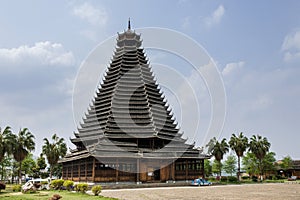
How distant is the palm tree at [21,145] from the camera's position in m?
54.6

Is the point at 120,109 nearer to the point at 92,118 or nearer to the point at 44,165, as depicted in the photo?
the point at 92,118

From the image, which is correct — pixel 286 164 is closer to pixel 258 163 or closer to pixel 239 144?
pixel 258 163

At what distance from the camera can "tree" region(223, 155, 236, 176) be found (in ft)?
310

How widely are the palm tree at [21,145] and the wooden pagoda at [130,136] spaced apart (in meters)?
7.54

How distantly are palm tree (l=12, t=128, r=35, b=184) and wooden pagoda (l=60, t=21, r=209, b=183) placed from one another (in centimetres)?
754

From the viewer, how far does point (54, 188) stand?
3712 centimetres

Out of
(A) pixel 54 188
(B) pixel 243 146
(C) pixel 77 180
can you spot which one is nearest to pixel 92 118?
(C) pixel 77 180

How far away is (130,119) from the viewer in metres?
50.9

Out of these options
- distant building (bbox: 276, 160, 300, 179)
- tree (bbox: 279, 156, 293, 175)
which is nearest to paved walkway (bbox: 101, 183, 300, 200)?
tree (bbox: 279, 156, 293, 175)

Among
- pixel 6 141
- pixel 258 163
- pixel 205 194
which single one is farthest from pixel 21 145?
A: pixel 258 163

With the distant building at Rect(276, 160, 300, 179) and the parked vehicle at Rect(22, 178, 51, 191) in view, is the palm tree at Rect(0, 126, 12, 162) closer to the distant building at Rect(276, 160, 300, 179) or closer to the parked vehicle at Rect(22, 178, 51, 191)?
the parked vehicle at Rect(22, 178, 51, 191)

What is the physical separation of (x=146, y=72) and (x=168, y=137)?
13641 millimetres

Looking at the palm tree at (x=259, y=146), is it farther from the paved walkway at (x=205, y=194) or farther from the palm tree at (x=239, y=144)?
the paved walkway at (x=205, y=194)

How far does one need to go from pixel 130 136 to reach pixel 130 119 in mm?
3350
